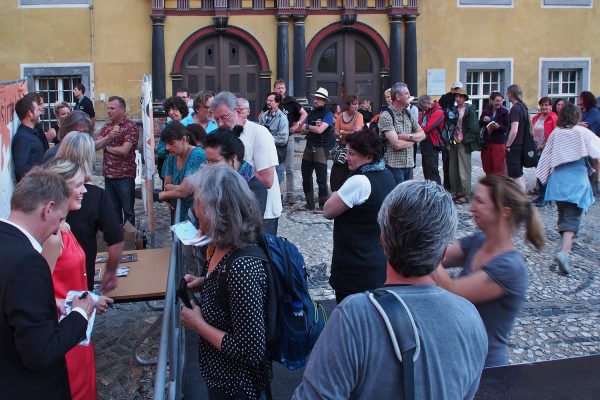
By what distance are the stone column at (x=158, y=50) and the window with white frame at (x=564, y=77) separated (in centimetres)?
1053

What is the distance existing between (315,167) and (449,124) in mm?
2288

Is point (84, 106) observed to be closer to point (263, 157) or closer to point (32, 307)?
point (263, 157)

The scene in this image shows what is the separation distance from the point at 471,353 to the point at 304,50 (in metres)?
16.5

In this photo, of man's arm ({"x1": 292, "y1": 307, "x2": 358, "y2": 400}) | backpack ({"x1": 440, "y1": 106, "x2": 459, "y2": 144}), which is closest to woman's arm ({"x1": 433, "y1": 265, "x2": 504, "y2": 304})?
man's arm ({"x1": 292, "y1": 307, "x2": 358, "y2": 400})

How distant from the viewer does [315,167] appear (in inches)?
404

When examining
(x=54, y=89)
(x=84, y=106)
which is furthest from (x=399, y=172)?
(x=54, y=89)

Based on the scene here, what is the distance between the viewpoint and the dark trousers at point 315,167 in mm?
10211

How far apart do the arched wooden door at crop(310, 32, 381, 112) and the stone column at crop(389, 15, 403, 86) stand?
1.64 feet

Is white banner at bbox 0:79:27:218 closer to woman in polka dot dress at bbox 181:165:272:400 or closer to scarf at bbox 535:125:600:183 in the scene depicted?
woman in polka dot dress at bbox 181:165:272:400

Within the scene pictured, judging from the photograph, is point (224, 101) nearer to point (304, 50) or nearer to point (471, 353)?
point (471, 353)

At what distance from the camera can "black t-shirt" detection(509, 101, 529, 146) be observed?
10.5 metres

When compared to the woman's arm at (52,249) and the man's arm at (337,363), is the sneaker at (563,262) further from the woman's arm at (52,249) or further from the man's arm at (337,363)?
the man's arm at (337,363)

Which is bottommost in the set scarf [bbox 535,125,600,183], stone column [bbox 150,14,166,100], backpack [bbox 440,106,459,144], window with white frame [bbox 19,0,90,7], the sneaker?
the sneaker

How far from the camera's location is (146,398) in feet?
15.0
